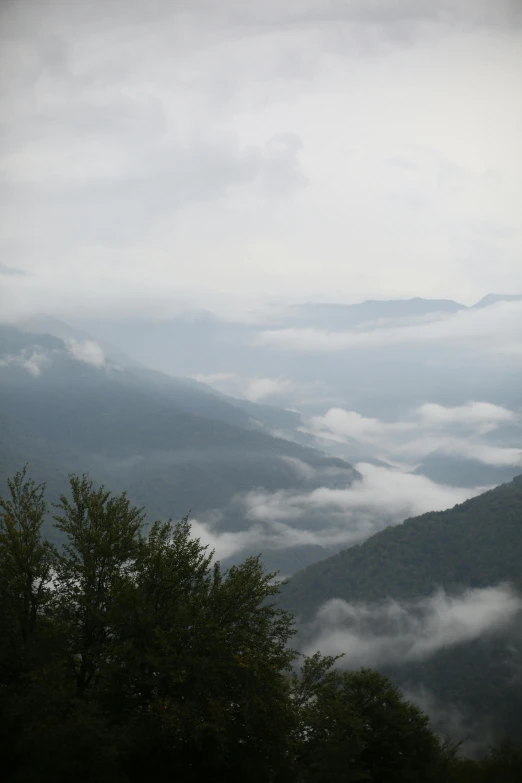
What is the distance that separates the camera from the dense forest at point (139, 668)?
65.9 ft

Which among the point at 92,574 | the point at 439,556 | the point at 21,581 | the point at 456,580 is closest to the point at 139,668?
the point at 92,574

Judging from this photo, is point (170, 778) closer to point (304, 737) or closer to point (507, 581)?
point (304, 737)

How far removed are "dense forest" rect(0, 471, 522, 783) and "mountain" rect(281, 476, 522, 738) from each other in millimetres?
104398

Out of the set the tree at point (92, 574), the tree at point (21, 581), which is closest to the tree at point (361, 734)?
the tree at point (92, 574)

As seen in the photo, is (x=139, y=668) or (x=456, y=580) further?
(x=456, y=580)

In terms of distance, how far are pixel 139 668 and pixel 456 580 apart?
161497 mm

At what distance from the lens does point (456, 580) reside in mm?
166000

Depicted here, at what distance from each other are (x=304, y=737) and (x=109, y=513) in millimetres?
13707

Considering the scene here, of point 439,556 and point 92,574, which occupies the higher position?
point 439,556

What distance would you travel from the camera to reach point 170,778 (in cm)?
2214

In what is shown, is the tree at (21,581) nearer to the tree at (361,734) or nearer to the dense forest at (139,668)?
the dense forest at (139,668)

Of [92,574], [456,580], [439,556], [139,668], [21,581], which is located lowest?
[139,668]

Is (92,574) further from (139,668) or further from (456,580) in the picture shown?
(456,580)

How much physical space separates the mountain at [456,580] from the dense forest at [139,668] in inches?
4110
